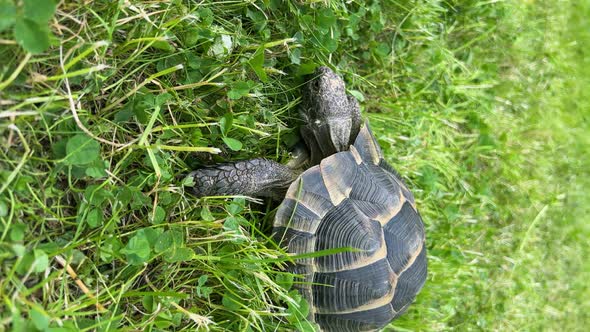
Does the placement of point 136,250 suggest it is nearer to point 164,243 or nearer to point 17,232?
point 164,243

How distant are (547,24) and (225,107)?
3.17m

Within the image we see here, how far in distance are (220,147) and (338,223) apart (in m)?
0.65

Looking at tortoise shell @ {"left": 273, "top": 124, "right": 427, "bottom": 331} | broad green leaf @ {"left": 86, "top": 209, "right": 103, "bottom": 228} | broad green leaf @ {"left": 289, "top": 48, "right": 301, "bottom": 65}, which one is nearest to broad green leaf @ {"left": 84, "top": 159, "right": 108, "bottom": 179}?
broad green leaf @ {"left": 86, "top": 209, "right": 103, "bottom": 228}

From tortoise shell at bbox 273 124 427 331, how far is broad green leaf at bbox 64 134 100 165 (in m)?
0.90

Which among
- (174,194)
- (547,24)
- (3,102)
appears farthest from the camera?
(547,24)

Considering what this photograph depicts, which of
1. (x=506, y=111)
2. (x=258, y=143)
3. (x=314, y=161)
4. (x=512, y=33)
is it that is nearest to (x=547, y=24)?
(x=512, y=33)

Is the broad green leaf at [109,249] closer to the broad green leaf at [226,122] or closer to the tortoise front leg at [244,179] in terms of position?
the tortoise front leg at [244,179]

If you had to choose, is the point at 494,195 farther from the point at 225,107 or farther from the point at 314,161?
the point at 225,107

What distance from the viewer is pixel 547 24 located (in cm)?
414

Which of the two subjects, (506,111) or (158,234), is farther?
(506,111)

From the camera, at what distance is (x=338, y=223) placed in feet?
7.68

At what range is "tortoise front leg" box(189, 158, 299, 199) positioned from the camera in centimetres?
218

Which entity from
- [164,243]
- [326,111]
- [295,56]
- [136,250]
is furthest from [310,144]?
[136,250]

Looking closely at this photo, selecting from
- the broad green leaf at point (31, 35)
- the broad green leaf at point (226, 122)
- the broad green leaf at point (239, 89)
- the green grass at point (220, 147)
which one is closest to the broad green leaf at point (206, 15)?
the green grass at point (220, 147)
